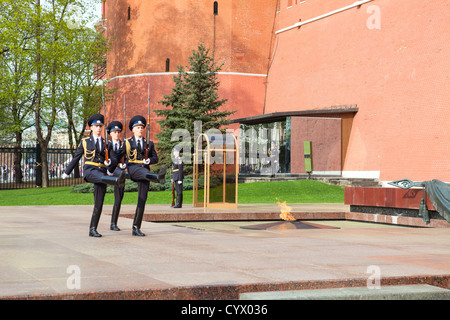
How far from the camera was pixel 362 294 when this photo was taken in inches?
191

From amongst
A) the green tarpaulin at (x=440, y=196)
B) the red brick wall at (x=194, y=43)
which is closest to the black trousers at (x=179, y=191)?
the green tarpaulin at (x=440, y=196)

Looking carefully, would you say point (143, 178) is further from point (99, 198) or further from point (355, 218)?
point (355, 218)

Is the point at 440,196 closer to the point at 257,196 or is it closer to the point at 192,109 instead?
the point at 257,196

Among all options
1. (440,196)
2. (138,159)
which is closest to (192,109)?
(440,196)

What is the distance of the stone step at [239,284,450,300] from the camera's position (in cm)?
476

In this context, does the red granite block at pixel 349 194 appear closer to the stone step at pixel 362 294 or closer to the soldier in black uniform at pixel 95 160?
the soldier in black uniform at pixel 95 160

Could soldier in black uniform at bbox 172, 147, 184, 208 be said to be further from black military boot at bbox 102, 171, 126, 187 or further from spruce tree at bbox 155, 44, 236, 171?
spruce tree at bbox 155, 44, 236, 171

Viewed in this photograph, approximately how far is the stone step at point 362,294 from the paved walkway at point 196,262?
14 centimetres

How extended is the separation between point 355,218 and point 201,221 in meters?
3.75

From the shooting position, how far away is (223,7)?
36719 millimetres

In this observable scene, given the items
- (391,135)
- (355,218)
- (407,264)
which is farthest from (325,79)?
(407,264)

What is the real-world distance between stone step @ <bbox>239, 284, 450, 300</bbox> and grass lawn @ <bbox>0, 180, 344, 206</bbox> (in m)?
15.7

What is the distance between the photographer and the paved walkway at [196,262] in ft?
15.8

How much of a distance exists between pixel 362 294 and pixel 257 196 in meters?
19.0
